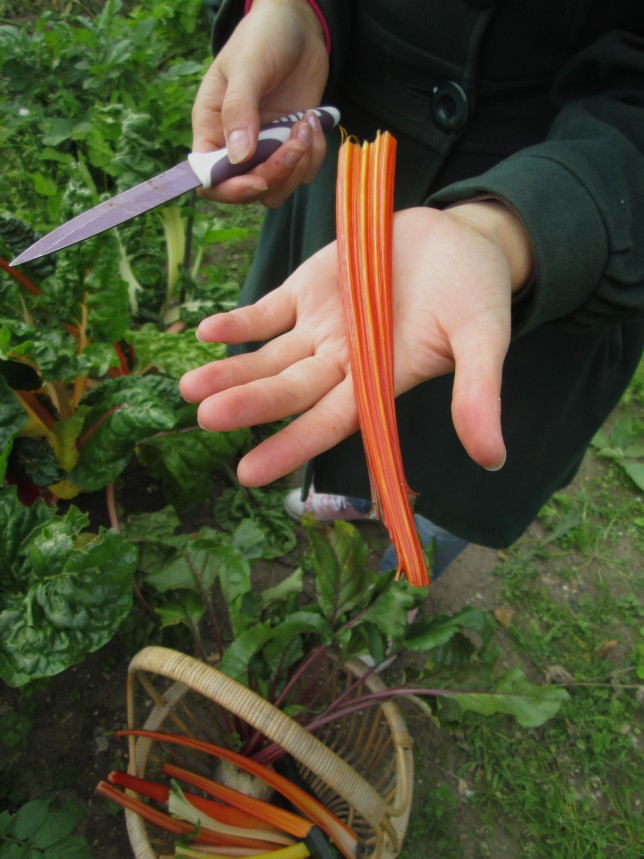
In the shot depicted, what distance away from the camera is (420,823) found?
1826 millimetres

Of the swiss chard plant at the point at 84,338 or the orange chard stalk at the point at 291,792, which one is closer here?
the swiss chard plant at the point at 84,338

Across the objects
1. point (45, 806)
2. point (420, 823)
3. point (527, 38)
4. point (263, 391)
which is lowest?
point (420, 823)

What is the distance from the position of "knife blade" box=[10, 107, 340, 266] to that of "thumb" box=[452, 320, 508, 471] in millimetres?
680

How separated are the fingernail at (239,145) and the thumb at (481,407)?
63cm

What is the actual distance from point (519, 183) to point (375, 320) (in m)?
0.30

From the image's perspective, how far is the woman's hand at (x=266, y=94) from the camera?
46.5 inches

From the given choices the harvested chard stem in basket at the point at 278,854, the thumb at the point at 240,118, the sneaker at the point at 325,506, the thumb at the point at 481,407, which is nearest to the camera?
the thumb at the point at 481,407

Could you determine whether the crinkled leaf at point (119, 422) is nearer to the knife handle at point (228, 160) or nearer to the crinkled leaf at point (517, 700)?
the knife handle at point (228, 160)

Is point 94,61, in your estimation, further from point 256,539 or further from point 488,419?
point 488,419

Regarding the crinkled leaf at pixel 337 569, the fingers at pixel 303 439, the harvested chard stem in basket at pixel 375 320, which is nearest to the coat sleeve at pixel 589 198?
the harvested chard stem in basket at pixel 375 320

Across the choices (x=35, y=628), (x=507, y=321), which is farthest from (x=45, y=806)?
(x=507, y=321)

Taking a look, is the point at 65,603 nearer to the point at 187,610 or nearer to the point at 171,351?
the point at 187,610

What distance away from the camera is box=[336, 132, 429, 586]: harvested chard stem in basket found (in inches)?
38.3

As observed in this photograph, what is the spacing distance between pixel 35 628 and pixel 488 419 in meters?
1.08
